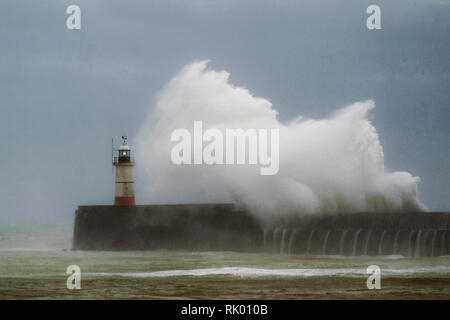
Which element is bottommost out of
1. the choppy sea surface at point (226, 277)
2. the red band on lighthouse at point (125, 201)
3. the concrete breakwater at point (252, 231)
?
the choppy sea surface at point (226, 277)

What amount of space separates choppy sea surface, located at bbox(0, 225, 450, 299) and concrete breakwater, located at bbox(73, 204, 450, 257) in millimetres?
559

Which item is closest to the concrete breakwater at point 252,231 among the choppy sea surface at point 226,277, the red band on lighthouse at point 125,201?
the red band on lighthouse at point 125,201

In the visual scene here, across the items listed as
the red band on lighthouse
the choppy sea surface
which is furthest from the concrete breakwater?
the choppy sea surface

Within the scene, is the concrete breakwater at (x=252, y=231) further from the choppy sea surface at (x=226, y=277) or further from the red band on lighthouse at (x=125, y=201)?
the choppy sea surface at (x=226, y=277)

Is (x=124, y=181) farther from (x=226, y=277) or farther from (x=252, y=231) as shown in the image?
(x=226, y=277)

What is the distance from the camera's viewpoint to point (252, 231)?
83.7 feet

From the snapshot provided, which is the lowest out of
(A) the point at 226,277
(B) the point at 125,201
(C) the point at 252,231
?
(A) the point at 226,277

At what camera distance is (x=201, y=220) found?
26391mm

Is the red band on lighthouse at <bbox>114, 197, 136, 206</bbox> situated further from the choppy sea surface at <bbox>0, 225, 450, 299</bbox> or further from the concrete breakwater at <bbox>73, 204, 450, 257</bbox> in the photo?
the choppy sea surface at <bbox>0, 225, 450, 299</bbox>

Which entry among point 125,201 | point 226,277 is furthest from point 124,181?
point 226,277

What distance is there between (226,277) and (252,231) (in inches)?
282

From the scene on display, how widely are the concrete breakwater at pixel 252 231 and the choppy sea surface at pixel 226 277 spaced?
1.83 ft

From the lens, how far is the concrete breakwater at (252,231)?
70.5 feet
